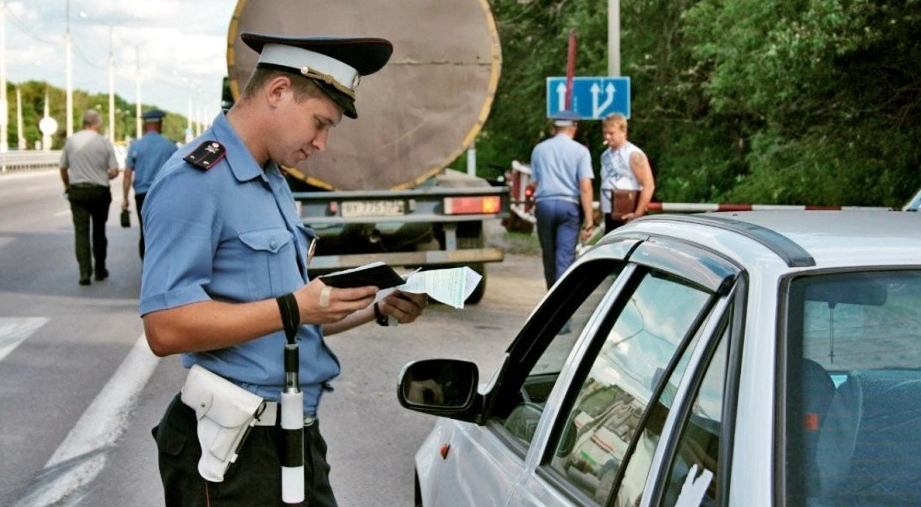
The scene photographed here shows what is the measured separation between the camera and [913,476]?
233 cm

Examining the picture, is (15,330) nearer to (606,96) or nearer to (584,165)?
(584,165)

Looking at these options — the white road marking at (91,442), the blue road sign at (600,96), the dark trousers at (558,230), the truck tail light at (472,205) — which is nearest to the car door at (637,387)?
the white road marking at (91,442)

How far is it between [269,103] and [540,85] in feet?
102

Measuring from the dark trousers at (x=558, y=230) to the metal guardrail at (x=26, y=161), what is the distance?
52809 mm

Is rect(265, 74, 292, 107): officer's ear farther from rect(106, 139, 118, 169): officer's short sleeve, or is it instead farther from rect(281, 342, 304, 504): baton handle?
rect(106, 139, 118, 169): officer's short sleeve

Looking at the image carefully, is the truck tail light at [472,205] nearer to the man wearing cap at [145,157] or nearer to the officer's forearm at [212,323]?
the man wearing cap at [145,157]

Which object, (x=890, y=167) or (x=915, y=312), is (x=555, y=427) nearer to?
(x=915, y=312)

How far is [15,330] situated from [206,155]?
9.23 meters

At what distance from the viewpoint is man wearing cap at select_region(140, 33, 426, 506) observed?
123 inches

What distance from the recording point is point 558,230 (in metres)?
12.4

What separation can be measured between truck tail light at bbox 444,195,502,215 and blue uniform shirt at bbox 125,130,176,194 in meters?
3.87

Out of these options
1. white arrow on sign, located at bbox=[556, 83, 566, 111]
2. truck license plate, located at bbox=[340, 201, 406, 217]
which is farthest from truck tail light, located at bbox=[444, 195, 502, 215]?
white arrow on sign, located at bbox=[556, 83, 566, 111]

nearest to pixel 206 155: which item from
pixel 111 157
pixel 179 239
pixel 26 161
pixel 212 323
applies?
pixel 179 239

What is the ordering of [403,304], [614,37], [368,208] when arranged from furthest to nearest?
[614,37] → [368,208] → [403,304]
